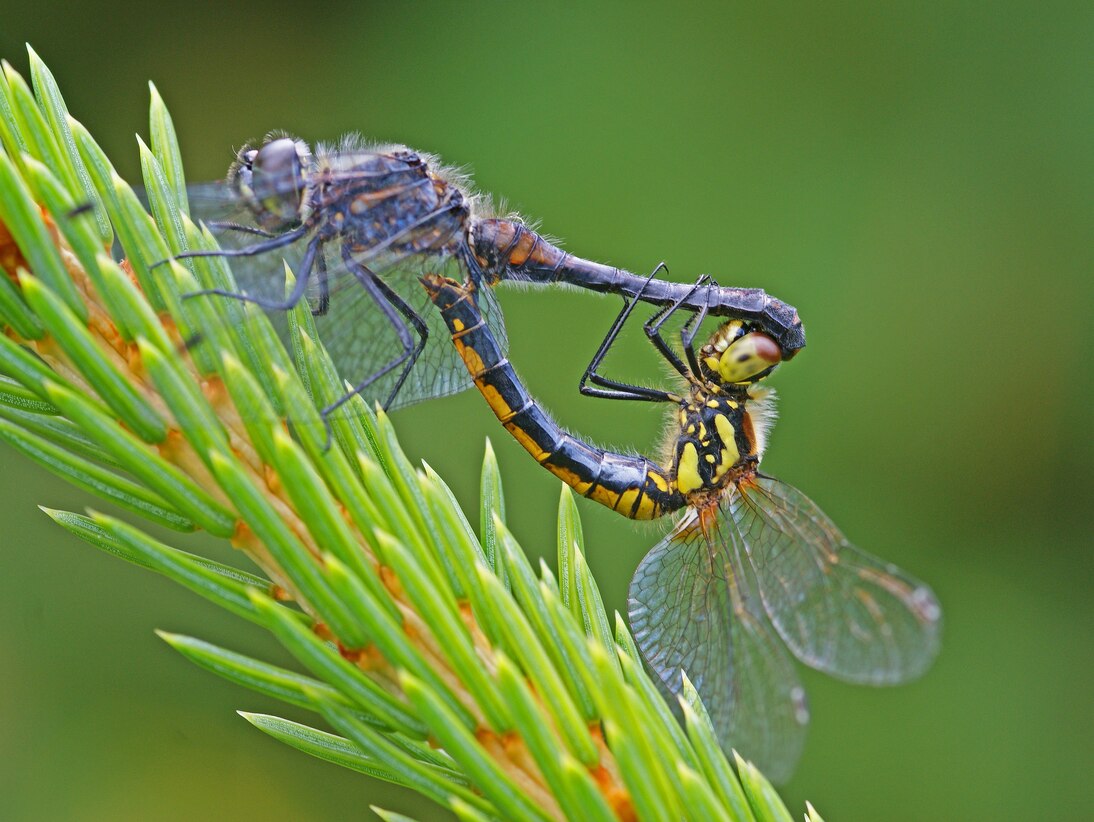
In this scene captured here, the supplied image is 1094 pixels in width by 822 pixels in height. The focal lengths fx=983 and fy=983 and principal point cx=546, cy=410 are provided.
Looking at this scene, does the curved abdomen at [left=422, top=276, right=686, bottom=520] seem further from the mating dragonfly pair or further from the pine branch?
the pine branch

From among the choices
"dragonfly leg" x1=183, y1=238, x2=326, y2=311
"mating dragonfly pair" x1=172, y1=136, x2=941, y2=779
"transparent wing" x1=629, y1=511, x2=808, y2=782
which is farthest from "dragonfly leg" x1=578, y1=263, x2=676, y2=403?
"dragonfly leg" x1=183, y1=238, x2=326, y2=311

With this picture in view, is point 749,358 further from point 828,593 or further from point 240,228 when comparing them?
point 240,228

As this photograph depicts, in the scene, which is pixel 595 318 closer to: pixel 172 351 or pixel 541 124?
pixel 541 124

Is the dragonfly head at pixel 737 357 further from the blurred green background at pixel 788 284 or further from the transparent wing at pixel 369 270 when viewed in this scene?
the blurred green background at pixel 788 284

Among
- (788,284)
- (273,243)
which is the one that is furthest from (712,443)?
(788,284)

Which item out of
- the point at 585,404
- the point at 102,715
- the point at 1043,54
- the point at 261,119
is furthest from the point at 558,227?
the point at 102,715

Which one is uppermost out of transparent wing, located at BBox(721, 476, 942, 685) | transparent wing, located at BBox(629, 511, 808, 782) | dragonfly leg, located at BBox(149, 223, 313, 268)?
dragonfly leg, located at BBox(149, 223, 313, 268)

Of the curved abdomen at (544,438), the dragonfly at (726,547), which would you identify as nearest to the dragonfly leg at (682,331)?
the dragonfly at (726,547)
